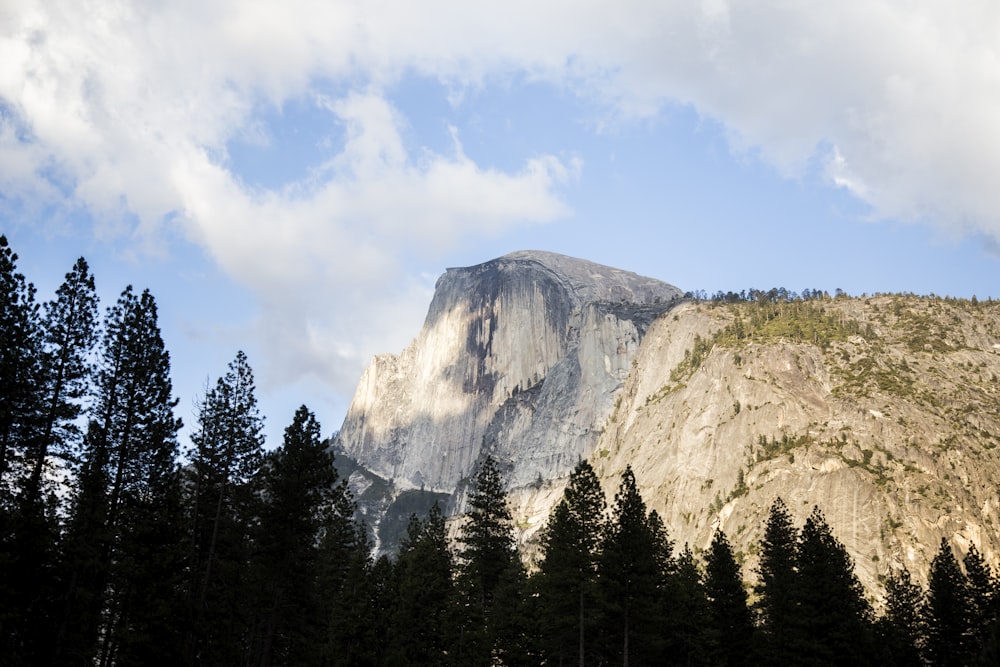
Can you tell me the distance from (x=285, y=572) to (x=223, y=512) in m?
4.43

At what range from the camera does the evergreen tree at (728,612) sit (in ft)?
190

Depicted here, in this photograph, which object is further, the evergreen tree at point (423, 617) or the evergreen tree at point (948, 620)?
the evergreen tree at point (948, 620)

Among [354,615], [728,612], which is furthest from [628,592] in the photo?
[354,615]

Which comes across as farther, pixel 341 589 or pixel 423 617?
pixel 341 589

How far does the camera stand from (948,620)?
216 ft

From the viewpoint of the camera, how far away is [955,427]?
138 m

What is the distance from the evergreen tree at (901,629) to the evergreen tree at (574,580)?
2874 cm

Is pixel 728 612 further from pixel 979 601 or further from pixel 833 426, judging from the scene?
pixel 833 426

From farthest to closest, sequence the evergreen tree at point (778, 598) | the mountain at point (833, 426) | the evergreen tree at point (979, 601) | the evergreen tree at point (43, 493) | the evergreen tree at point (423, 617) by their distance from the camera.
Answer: the mountain at point (833, 426) → the evergreen tree at point (979, 601) → the evergreen tree at point (778, 598) → the evergreen tree at point (423, 617) → the evergreen tree at point (43, 493)

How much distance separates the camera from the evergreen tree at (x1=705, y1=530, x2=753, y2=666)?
190ft

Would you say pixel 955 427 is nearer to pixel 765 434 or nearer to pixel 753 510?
pixel 765 434

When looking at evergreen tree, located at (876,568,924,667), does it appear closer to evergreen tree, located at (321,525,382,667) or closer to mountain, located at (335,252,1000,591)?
evergreen tree, located at (321,525,382,667)

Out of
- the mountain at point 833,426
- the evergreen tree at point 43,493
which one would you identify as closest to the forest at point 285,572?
the evergreen tree at point 43,493

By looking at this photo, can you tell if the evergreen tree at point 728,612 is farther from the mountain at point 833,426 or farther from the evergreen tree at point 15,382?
the mountain at point 833,426
